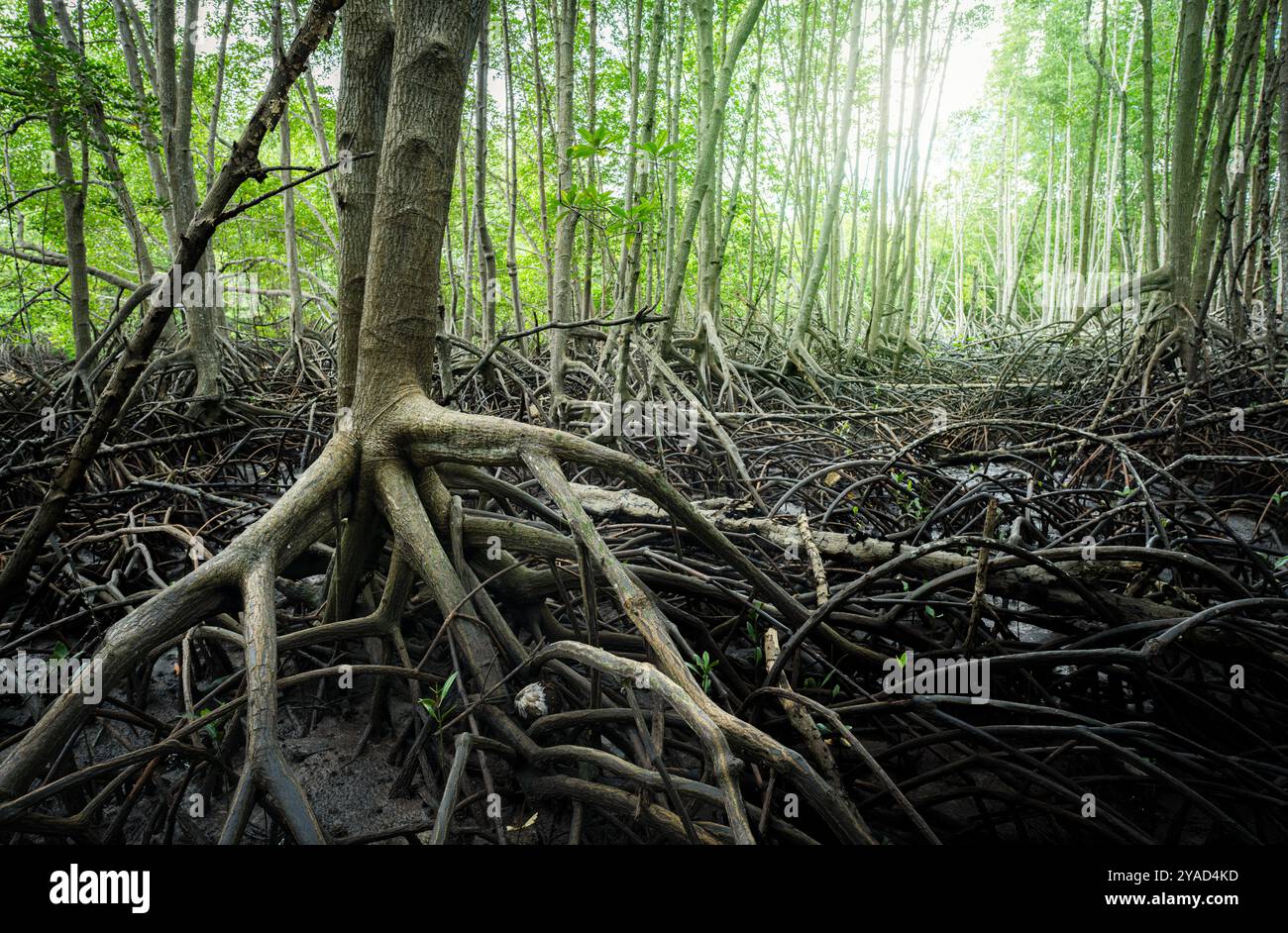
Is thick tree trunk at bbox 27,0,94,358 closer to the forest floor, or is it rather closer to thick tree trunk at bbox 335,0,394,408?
the forest floor

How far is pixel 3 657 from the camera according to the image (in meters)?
1.73

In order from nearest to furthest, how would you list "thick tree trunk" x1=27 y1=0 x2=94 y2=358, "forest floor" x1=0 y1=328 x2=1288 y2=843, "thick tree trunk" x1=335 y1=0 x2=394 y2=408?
"forest floor" x1=0 y1=328 x2=1288 y2=843 → "thick tree trunk" x1=335 y1=0 x2=394 y2=408 → "thick tree trunk" x1=27 y1=0 x2=94 y2=358

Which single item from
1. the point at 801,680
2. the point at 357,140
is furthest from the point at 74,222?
the point at 801,680

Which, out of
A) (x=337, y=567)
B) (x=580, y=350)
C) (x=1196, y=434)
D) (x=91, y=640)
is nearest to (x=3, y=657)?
(x=91, y=640)

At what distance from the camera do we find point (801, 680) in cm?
175

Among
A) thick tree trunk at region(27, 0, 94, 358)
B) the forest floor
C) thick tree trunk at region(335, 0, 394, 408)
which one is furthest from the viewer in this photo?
thick tree trunk at region(27, 0, 94, 358)

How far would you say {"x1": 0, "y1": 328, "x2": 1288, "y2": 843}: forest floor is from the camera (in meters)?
1.22

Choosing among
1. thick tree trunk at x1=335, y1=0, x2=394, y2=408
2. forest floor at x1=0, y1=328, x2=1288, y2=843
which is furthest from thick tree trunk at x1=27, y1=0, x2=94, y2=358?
thick tree trunk at x1=335, y1=0, x2=394, y2=408

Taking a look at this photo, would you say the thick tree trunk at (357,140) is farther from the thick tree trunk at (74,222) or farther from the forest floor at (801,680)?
the thick tree trunk at (74,222)

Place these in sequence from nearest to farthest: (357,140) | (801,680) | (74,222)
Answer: (801,680) → (357,140) → (74,222)

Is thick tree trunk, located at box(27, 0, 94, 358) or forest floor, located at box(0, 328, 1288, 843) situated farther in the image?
thick tree trunk, located at box(27, 0, 94, 358)

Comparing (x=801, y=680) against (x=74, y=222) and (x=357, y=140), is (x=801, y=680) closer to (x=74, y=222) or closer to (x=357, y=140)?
(x=357, y=140)
